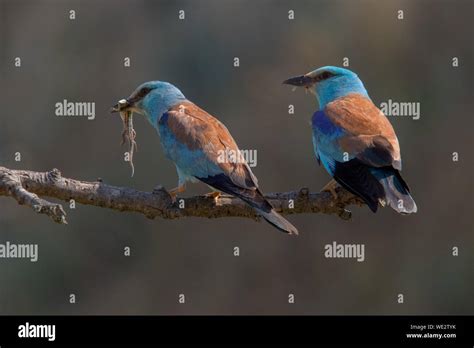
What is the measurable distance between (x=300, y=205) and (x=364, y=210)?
502 centimetres

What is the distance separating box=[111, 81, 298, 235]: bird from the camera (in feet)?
12.6

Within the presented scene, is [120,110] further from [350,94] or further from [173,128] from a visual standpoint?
[350,94]

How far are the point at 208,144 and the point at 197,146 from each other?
54mm

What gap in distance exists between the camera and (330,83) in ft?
15.8

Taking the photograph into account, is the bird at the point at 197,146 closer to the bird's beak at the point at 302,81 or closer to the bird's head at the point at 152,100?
the bird's head at the point at 152,100

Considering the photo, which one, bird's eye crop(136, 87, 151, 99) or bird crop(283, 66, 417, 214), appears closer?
bird crop(283, 66, 417, 214)

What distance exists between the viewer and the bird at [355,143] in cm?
393

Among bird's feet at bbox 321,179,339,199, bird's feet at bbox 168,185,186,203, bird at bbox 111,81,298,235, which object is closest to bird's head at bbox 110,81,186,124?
bird at bbox 111,81,298,235

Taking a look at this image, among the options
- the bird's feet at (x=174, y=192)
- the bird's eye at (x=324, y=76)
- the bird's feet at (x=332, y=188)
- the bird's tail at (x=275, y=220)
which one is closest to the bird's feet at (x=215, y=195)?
the bird's feet at (x=174, y=192)

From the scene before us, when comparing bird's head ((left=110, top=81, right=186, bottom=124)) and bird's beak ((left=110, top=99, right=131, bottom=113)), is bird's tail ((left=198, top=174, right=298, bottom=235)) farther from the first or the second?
bird's beak ((left=110, top=99, right=131, bottom=113))

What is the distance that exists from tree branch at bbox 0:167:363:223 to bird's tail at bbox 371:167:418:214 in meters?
0.18

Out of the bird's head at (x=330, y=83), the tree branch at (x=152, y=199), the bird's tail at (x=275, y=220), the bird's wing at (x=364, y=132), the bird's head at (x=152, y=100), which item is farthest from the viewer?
the bird's head at (x=330, y=83)

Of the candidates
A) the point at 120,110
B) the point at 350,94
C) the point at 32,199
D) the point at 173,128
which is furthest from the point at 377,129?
the point at 32,199

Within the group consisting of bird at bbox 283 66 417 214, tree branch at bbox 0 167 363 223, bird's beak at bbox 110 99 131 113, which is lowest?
tree branch at bbox 0 167 363 223
